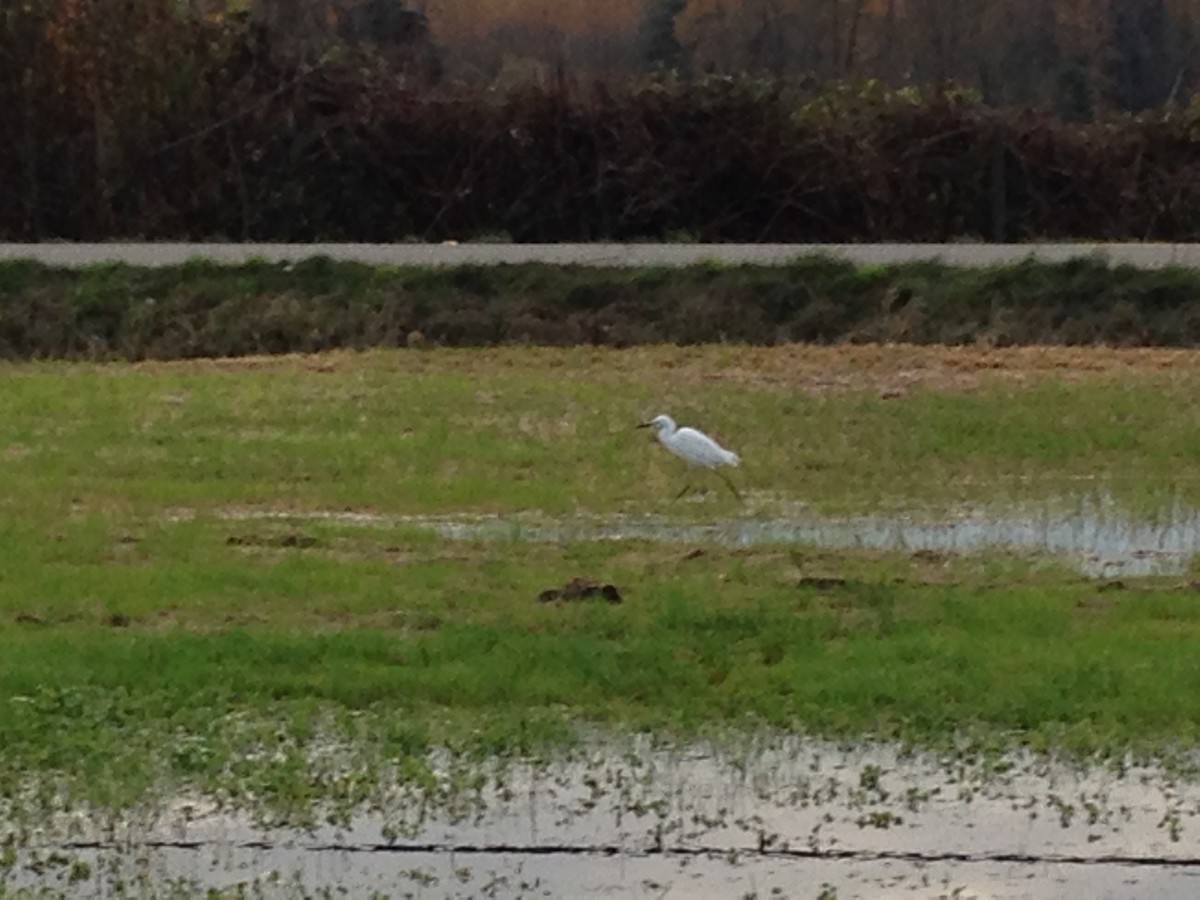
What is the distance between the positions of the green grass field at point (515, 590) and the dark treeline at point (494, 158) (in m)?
11.4

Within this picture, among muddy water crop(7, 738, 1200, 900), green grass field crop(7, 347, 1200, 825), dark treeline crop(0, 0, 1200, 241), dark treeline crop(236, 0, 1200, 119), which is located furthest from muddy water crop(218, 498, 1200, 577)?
dark treeline crop(236, 0, 1200, 119)

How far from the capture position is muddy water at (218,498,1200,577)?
40.0 ft

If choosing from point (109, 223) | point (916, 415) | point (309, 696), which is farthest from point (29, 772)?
point (109, 223)

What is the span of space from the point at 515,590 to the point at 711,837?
3.68m

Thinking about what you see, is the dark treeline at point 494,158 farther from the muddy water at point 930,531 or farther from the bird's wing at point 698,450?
the muddy water at point 930,531

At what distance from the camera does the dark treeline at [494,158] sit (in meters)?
30.1

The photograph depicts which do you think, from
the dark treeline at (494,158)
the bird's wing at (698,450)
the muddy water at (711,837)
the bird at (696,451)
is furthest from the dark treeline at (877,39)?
the muddy water at (711,837)

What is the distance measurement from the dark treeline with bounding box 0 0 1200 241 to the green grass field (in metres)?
11.4

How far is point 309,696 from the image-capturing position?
8859mm

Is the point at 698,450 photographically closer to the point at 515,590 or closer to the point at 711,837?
the point at 515,590

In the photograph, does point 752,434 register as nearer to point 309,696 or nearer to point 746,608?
point 746,608

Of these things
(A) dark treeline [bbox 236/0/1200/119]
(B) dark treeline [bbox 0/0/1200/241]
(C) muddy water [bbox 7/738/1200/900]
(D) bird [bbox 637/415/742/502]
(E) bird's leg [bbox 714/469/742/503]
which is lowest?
(C) muddy water [bbox 7/738/1200/900]

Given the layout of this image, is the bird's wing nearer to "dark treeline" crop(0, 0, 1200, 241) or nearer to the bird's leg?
the bird's leg

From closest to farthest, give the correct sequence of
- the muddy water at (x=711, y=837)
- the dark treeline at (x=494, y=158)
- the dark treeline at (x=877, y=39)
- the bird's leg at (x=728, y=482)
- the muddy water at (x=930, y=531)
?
the muddy water at (x=711, y=837) → the muddy water at (x=930, y=531) → the bird's leg at (x=728, y=482) → the dark treeline at (x=494, y=158) → the dark treeline at (x=877, y=39)
